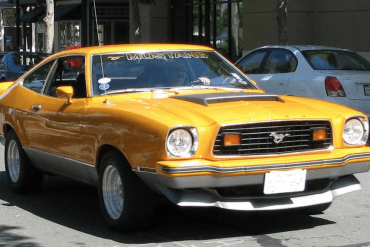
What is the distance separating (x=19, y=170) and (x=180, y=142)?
2.95 m

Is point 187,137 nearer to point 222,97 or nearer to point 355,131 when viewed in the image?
point 222,97

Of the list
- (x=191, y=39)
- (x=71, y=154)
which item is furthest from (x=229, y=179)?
(x=191, y=39)

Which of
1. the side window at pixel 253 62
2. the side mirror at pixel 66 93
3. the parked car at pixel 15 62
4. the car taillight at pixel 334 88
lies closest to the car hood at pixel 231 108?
the side mirror at pixel 66 93

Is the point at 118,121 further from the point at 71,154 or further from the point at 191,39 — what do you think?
the point at 191,39

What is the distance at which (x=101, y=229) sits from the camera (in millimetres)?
6324

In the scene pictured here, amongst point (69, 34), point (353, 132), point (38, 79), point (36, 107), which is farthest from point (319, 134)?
point (69, 34)

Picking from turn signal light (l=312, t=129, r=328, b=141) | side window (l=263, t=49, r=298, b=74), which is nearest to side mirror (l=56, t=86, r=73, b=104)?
turn signal light (l=312, t=129, r=328, b=141)

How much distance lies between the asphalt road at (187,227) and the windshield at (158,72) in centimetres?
114

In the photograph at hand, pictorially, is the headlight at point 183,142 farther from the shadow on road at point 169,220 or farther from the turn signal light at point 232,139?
the shadow on road at point 169,220

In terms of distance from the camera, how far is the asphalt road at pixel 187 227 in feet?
19.1

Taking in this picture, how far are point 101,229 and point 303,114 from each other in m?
1.87

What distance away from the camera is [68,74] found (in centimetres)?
781

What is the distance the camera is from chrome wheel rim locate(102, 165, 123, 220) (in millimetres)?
6105

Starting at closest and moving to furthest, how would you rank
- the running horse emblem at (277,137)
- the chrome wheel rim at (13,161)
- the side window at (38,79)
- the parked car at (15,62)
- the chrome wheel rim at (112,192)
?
the running horse emblem at (277,137) < the chrome wheel rim at (112,192) < the side window at (38,79) < the chrome wheel rim at (13,161) < the parked car at (15,62)
